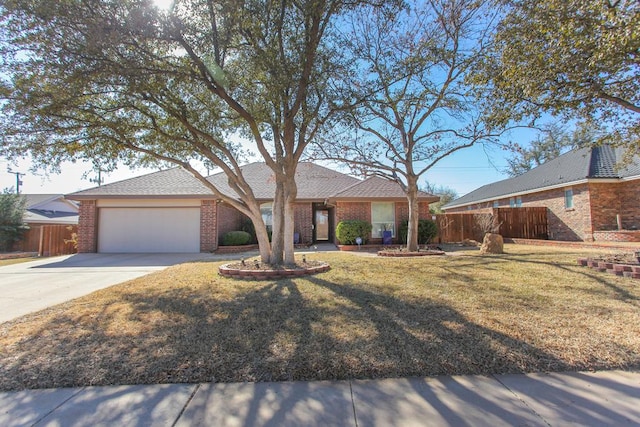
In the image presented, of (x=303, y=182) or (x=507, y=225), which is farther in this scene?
(x=303, y=182)

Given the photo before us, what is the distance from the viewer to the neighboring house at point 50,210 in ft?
78.2

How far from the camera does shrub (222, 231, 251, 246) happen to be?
14359mm

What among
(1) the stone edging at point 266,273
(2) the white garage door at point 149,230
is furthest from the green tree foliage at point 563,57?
(2) the white garage door at point 149,230

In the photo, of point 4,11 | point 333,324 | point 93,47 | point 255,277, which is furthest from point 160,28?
point 333,324

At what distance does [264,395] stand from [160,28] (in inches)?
241

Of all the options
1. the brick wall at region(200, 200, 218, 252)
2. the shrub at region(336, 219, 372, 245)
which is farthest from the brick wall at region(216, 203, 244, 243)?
the shrub at region(336, 219, 372, 245)

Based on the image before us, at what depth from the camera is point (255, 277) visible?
7086 millimetres

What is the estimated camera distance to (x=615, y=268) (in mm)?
6746

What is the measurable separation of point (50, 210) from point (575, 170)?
126 feet

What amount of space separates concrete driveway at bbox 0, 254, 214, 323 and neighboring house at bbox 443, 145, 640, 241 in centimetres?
1731

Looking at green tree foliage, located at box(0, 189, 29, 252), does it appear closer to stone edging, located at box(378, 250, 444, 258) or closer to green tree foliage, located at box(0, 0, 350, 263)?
green tree foliage, located at box(0, 0, 350, 263)

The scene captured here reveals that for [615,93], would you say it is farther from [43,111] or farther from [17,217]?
[17,217]

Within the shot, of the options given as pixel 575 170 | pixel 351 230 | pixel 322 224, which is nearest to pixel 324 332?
pixel 351 230

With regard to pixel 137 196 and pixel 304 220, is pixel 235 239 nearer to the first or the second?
pixel 304 220
